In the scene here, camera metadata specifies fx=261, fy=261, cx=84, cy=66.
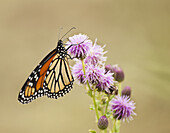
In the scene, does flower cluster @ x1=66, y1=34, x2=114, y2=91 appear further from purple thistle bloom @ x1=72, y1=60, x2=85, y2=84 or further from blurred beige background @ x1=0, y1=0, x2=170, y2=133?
blurred beige background @ x1=0, y1=0, x2=170, y2=133

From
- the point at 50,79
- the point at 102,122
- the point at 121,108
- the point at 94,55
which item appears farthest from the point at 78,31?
the point at 102,122

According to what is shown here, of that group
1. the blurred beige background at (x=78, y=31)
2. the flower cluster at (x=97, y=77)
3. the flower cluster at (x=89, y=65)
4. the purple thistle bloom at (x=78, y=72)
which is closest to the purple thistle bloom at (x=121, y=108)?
the flower cluster at (x=97, y=77)

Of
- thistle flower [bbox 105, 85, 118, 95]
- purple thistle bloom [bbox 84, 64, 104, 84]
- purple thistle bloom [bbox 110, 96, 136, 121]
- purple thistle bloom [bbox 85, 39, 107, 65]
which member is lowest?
purple thistle bloom [bbox 110, 96, 136, 121]

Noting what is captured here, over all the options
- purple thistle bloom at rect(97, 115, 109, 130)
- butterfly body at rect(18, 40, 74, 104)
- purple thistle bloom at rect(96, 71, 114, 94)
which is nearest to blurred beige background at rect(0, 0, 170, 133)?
butterfly body at rect(18, 40, 74, 104)

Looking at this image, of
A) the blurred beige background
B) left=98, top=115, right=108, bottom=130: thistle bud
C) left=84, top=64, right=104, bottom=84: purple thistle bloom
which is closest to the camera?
left=98, top=115, right=108, bottom=130: thistle bud

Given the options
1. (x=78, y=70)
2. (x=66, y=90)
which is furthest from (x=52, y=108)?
(x=78, y=70)

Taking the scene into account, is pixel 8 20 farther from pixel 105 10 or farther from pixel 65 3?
pixel 105 10
